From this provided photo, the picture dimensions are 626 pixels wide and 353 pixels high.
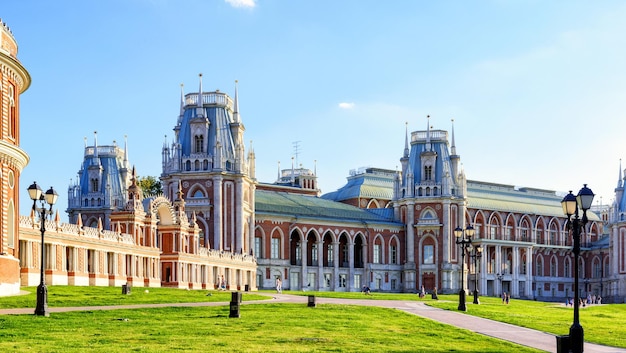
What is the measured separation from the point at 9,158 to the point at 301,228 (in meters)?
68.6

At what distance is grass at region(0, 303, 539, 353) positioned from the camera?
2569 cm

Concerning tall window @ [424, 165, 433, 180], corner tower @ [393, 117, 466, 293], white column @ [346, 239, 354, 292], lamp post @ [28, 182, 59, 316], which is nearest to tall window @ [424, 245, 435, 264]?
corner tower @ [393, 117, 466, 293]

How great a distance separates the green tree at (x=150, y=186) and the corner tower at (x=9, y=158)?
257ft

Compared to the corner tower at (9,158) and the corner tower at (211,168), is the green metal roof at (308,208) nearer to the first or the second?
the corner tower at (211,168)

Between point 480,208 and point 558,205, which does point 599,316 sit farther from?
point 558,205

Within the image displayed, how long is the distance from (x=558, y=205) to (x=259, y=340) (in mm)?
119231

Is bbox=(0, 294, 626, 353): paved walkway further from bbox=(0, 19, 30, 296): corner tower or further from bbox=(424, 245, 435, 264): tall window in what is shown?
bbox=(424, 245, 435, 264): tall window

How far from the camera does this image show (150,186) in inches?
4921

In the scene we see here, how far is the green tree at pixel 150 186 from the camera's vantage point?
406 feet

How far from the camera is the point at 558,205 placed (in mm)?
141500

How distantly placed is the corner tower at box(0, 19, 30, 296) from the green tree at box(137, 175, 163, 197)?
78.2 metres

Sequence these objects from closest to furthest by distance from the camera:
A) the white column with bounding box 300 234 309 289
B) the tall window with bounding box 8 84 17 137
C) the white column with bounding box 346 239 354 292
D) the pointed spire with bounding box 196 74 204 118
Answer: the tall window with bounding box 8 84 17 137 → the pointed spire with bounding box 196 74 204 118 → the white column with bounding box 300 234 309 289 → the white column with bounding box 346 239 354 292

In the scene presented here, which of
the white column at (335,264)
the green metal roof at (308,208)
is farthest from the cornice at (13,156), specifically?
the white column at (335,264)

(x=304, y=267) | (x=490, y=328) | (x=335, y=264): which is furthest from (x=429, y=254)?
(x=490, y=328)
